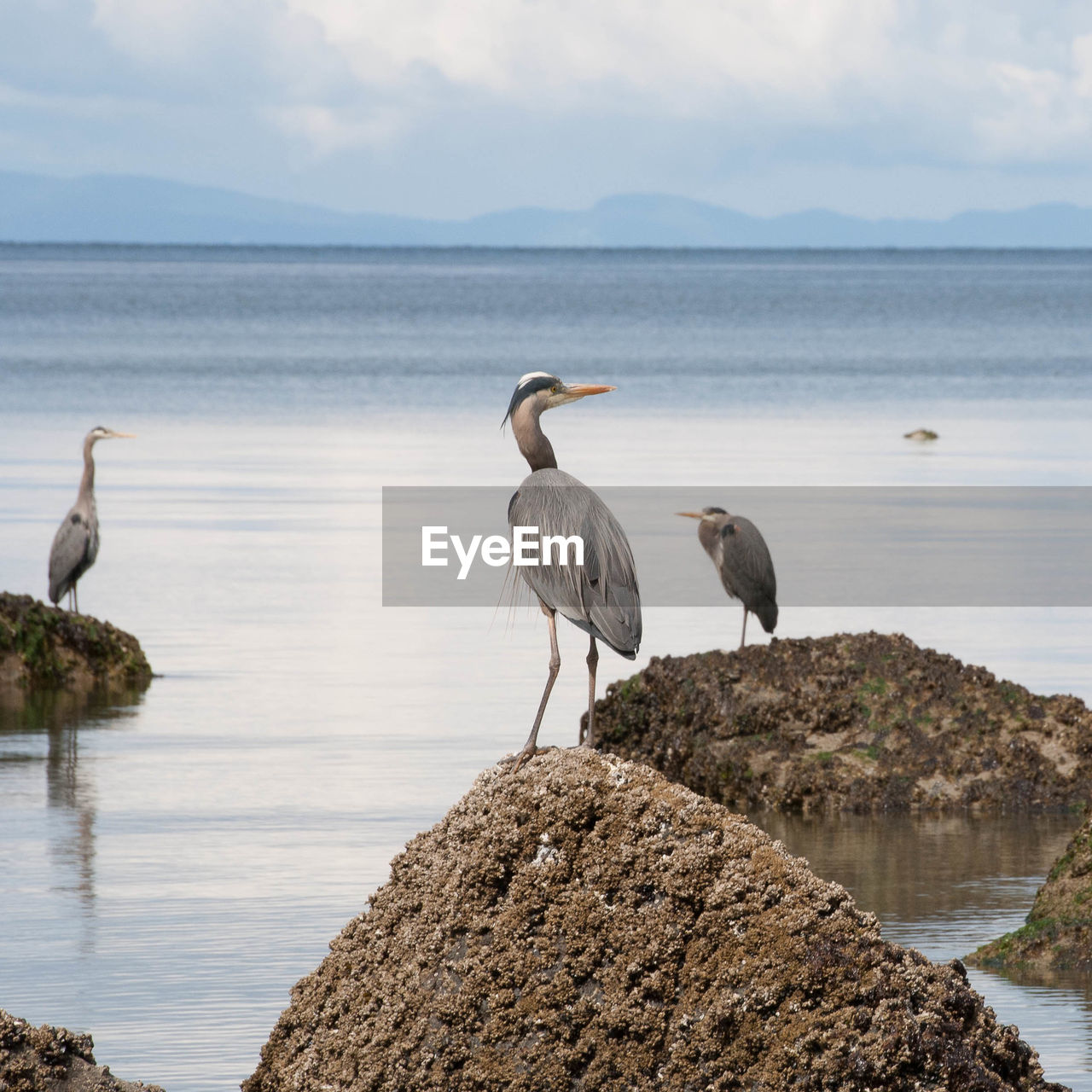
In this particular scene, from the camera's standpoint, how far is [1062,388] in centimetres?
6134

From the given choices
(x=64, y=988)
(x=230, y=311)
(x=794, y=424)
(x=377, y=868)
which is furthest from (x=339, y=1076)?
(x=230, y=311)

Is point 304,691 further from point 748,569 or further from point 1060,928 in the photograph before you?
point 1060,928

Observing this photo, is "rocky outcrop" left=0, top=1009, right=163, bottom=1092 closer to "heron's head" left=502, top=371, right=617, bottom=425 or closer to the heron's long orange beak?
"heron's head" left=502, top=371, right=617, bottom=425

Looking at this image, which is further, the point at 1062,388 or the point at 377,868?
the point at 1062,388

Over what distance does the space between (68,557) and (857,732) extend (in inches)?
342

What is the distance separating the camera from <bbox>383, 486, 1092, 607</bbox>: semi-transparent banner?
19328 millimetres

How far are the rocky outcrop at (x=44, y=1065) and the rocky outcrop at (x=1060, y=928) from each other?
412 centimetres

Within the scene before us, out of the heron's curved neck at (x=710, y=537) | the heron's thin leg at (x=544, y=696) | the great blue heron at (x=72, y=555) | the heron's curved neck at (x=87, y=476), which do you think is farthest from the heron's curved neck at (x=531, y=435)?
the heron's curved neck at (x=87, y=476)

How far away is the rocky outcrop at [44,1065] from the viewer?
227 inches

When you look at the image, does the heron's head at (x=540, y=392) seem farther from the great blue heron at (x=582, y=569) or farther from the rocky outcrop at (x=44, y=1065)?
the rocky outcrop at (x=44, y=1065)

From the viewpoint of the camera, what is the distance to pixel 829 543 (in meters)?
22.7

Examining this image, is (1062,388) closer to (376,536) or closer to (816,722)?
(376,536)

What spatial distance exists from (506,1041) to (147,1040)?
9.03 ft

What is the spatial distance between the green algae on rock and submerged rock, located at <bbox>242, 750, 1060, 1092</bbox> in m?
9.75
